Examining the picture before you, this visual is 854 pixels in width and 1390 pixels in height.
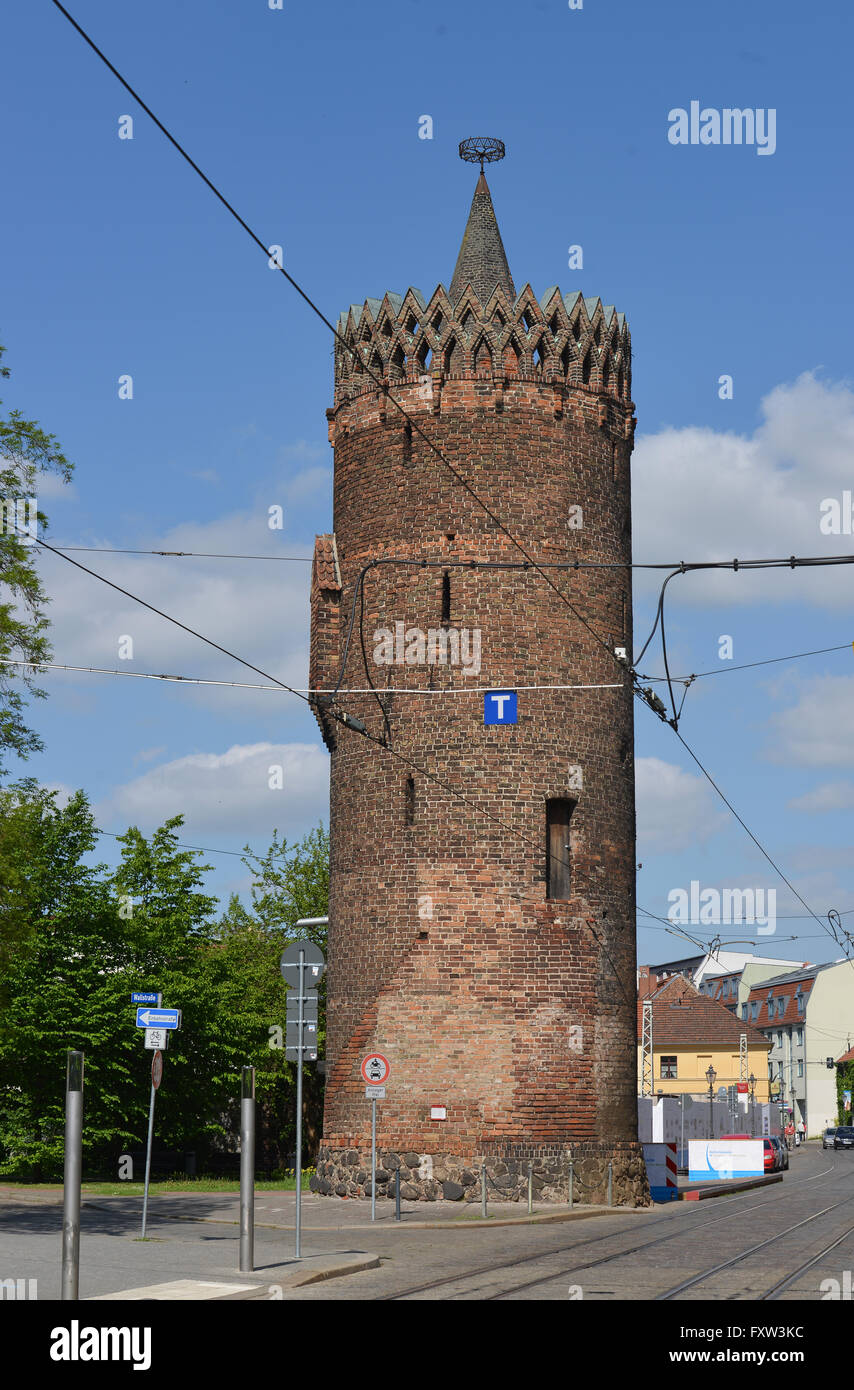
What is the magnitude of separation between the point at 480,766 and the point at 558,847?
213 cm

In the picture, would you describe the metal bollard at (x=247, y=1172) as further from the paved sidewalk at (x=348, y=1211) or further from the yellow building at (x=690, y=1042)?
the yellow building at (x=690, y=1042)

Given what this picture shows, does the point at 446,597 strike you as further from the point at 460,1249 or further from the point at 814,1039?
the point at 814,1039

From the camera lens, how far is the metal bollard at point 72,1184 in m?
11.6

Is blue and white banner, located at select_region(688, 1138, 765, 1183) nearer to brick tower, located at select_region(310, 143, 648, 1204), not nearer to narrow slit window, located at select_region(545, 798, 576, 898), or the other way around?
brick tower, located at select_region(310, 143, 648, 1204)

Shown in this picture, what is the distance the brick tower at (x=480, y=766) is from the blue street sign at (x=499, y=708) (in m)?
0.29

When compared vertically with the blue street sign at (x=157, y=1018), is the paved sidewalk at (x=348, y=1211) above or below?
below

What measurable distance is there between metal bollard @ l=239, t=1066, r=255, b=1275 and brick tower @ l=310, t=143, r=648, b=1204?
11.0 metres

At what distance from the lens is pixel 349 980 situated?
1096 inches

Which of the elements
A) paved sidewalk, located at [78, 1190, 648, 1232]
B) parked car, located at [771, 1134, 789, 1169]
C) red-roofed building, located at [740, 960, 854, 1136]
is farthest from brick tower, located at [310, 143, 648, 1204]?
red-roofed building, located at [740, 960, 854, 1136]

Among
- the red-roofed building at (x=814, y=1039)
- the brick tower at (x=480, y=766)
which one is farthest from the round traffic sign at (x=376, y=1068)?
the red-roofed building at (x=814, y=1039)

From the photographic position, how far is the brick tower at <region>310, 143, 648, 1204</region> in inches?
1041

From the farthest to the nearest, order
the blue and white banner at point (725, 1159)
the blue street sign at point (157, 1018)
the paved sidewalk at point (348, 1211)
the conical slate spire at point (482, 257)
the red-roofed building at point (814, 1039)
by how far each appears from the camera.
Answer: the red-roofed building at point (814, 1039), the blue and white banner at point (725, 1159), the conical slate spire at point (482, 257), the paved sidewalk at point (348, 1211), the blue street sign at point (157, 1018)

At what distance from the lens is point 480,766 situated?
2702cm

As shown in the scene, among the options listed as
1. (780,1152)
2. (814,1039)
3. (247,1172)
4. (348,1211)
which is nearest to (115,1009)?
(348,1211)
